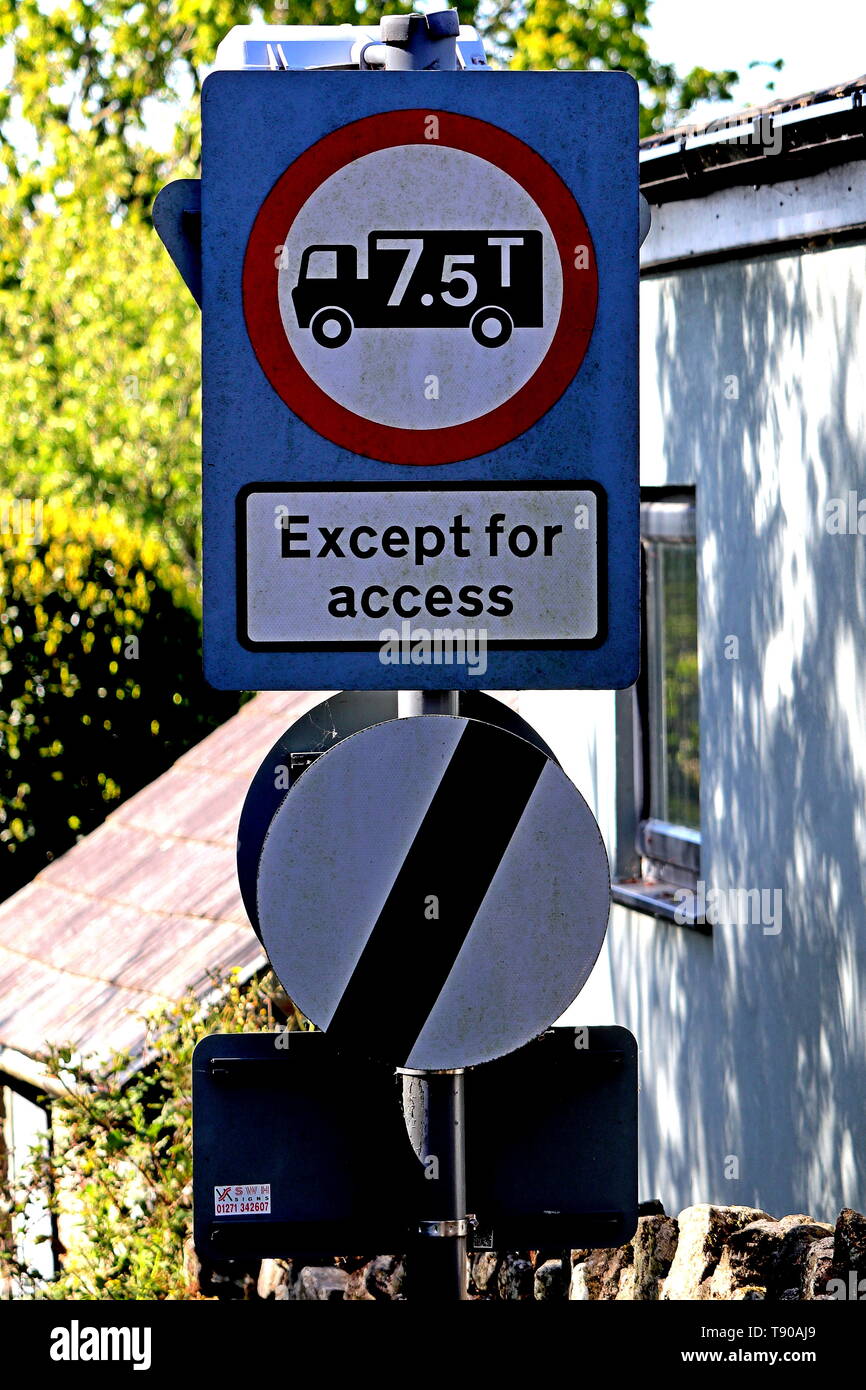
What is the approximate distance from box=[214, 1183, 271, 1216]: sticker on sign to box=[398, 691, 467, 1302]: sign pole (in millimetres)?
321

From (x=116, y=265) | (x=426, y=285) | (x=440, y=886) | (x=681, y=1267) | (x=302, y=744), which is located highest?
(x=116, y=265)

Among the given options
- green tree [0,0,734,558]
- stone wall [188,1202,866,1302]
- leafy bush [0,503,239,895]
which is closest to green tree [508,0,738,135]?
green tree [0,0,734,558]

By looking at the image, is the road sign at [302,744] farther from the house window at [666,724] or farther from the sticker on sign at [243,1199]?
the house window at [666,724]

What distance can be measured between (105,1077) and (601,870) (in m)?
4.54

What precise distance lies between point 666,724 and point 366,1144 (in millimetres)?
4228

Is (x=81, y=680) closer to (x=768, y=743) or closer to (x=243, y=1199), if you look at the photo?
(x=768, y=743)

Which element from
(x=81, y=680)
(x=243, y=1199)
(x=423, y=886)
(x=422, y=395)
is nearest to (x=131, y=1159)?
(x=243, y=1199)

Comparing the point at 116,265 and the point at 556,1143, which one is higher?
the point at 116,265

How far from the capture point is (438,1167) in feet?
9.94

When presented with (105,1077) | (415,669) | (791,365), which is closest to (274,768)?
(415,669)

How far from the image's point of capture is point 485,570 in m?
3.05

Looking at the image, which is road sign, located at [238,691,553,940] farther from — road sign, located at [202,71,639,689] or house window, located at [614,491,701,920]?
house window, located at [614,491,701,920]

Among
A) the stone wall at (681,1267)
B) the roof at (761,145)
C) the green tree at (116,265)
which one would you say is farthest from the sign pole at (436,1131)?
the green tree at (116,265)

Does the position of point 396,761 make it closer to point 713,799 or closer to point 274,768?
point 274,768
